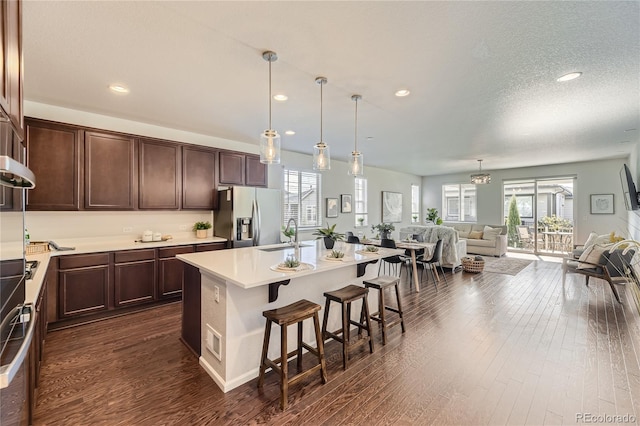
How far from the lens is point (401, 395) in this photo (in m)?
2.07

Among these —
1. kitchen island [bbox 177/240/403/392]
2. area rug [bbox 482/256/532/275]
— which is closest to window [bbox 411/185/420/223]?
area rug [bbox 482/256/532/275]

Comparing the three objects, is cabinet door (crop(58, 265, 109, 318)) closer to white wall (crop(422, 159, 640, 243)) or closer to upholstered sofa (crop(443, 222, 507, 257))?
upholstered sofa (crop(443, 222, 507, 257))

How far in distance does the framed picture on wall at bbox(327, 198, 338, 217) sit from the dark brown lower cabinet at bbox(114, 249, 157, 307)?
12.9 feet

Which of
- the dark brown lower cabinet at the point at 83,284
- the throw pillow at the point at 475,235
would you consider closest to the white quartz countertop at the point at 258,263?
the dark brown lower cabinet at the point at 83,284

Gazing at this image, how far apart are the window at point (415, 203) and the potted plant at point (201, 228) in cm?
752

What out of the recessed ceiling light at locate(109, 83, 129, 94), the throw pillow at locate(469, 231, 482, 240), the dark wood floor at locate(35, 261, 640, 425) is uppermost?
the recessed ceiling light at locate(109, 83, 129, 94)

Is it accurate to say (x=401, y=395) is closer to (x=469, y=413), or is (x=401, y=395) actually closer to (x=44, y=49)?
(x=469, y=413)

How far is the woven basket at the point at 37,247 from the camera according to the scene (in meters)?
3.01

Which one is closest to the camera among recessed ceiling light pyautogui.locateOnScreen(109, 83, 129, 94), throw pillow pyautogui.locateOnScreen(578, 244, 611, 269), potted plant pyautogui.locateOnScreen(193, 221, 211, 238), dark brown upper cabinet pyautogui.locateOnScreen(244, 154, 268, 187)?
recessed ceiling light pyautogui.locateOnScreen(109, 83, 129, 94)

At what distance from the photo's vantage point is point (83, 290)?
128 inches

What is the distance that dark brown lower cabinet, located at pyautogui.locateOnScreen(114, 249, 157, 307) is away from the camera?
3471 millimetres

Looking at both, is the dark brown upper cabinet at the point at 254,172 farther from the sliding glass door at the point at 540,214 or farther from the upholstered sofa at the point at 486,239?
the sliding glass door at the point at 540,214

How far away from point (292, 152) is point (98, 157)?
3325 mm

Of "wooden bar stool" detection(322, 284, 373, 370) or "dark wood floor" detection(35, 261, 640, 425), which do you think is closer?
"dark wood floor" detection(35, 261, 640, 425)
